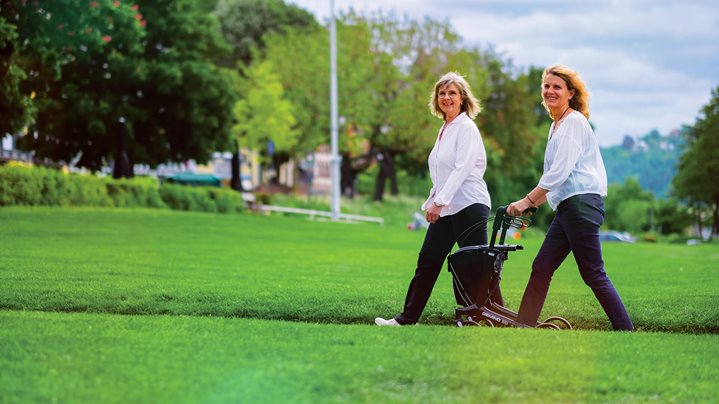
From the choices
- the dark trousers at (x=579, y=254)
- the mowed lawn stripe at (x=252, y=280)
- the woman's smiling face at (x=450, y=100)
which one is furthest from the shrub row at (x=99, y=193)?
the dark trousers at (x=579, y=254)

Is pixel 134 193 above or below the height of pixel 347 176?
above

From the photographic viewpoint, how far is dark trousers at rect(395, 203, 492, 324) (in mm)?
8391

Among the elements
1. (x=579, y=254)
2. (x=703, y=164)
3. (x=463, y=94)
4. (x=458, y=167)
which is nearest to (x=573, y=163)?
(x=579, y=254)

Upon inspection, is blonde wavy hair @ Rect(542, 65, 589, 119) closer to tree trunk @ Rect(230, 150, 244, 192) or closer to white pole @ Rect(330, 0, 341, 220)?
white pole @ Rect(330, 0, 341, 220)

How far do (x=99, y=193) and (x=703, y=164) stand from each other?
164ft

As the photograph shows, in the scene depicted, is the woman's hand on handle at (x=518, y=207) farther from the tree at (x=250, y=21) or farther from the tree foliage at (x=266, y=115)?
the tree at (x=250, y=21)

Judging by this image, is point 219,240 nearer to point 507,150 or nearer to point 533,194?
point 533,194

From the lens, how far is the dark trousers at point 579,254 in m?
7.84

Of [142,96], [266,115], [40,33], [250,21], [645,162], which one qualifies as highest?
[250,21]

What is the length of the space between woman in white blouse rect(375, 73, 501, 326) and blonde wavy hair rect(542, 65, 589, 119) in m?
0.67

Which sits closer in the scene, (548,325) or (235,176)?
(548,325)

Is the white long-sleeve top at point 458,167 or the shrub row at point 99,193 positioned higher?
the white long-sleeve top at point 458,167

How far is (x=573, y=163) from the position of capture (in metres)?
7.75

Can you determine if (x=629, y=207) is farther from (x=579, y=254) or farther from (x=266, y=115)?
(x=579, y=254)
